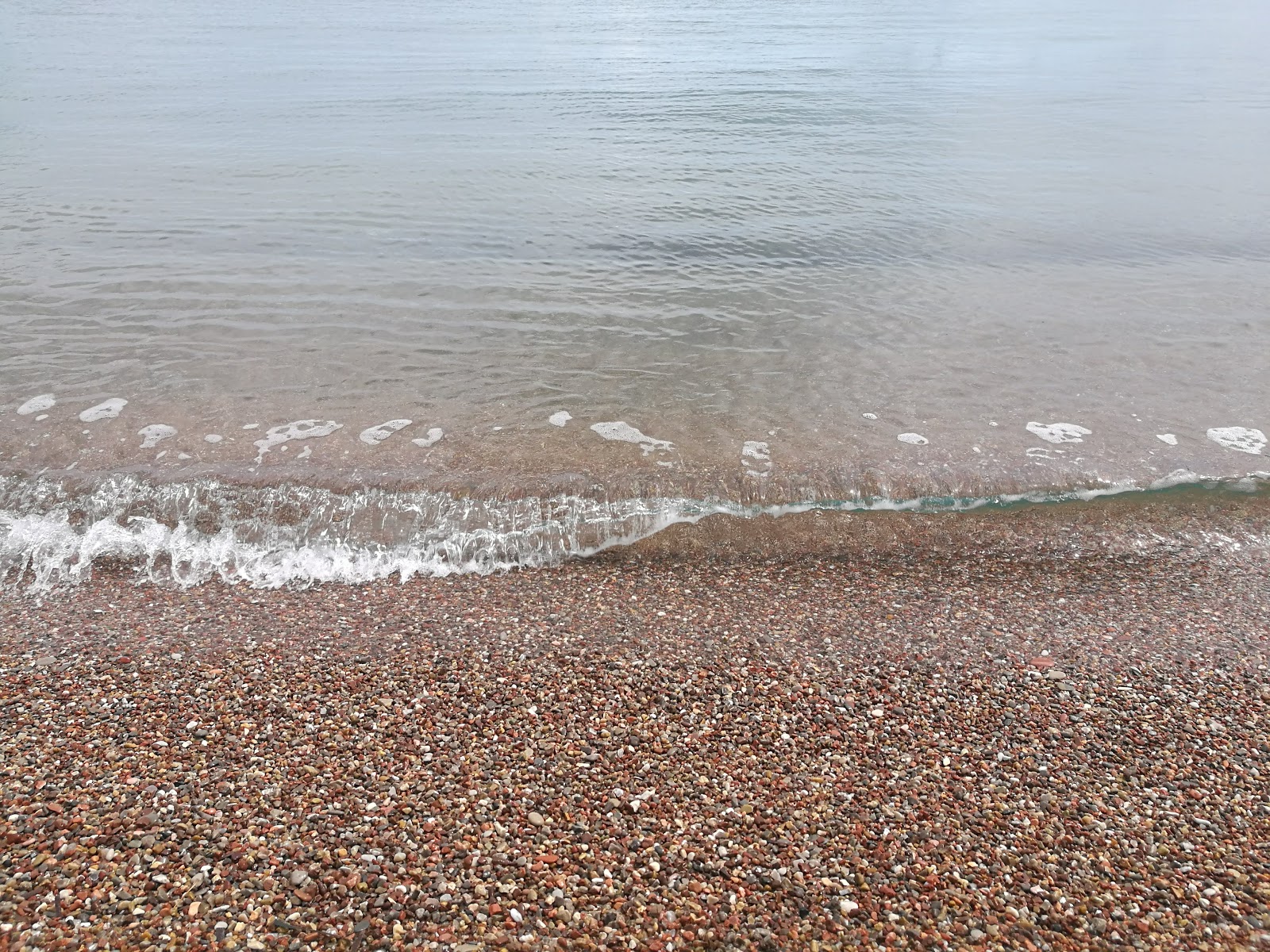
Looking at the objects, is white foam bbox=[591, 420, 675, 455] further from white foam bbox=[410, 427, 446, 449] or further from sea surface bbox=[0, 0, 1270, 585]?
white foam bbox=[410, 427, 446, 449]

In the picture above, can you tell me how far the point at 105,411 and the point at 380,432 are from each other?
12.2 ft

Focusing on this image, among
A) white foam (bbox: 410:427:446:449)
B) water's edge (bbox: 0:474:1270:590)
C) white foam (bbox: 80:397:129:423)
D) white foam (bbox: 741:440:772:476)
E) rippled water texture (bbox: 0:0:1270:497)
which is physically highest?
rippled water texture (bbox: 0:0:1270:497)

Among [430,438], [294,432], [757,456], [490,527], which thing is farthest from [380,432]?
[757,456]

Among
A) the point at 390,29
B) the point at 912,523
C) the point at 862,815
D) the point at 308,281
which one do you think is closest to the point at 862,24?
the point at 390,29

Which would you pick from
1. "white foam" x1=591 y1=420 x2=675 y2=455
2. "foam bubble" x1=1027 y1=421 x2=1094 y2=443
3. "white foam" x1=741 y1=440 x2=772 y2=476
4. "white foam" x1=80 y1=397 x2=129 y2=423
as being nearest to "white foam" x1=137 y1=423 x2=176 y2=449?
"white foam" x1=80 y1=397 x2=129 y2=423

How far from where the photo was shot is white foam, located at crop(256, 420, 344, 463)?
976cm

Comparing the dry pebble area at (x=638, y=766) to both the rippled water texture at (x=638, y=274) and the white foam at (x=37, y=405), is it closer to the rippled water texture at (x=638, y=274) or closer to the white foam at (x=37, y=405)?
the rippled water texture at (x=638, y=274)

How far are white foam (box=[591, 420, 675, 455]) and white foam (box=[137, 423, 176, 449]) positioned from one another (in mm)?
A: 5362

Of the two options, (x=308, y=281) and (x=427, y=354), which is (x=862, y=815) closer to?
(x=427, y=354)

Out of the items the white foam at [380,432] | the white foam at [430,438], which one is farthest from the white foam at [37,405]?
the white foam at [430,438]

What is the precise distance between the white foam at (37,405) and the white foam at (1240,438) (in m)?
15.1

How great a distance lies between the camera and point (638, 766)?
511 centimetres

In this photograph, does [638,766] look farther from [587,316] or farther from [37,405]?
[37,405]

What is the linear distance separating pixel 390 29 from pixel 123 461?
5249cm
